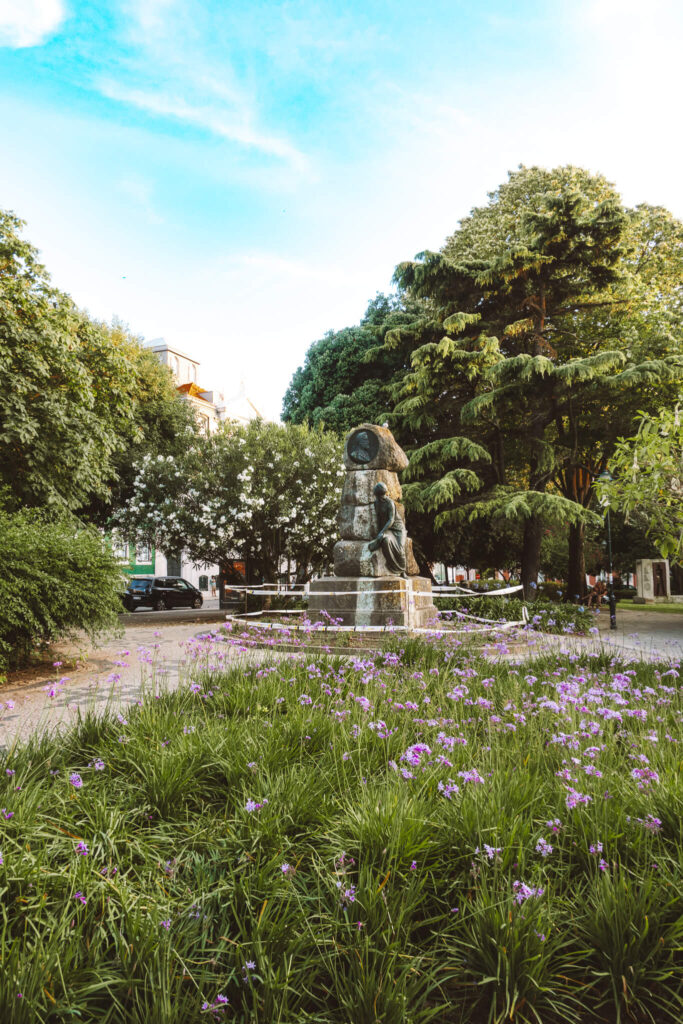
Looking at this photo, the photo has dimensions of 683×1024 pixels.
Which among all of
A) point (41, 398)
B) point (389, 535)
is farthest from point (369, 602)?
point (41, 398)

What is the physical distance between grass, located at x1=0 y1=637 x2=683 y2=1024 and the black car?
24331 mm

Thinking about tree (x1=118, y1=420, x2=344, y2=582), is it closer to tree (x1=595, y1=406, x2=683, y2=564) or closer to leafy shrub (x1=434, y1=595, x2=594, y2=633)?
leafy shrub (x1=434, y1=595, x2=594, y2=633)

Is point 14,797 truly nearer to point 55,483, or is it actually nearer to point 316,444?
point 55,483

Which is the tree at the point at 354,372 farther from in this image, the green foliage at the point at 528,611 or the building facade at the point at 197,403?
the building facade at the point at 197,403

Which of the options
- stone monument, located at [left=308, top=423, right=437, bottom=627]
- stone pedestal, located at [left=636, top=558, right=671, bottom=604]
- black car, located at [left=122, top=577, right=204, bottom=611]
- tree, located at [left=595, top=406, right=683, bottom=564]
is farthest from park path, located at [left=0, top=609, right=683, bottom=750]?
stone pedestal, located at [left=636, top=558, right=671, bottom=604]

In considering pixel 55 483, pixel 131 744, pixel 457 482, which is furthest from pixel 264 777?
pixel 457 482

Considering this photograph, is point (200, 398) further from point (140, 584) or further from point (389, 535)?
point (389, 535)

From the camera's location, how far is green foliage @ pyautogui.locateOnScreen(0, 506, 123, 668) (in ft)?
21.6

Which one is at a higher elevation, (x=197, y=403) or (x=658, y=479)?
(x=197, y=403)

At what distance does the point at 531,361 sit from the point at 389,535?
8.74 metres

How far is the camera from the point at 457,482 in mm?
17422

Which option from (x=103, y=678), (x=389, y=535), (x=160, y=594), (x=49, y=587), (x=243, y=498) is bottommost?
(x=160, y=594)

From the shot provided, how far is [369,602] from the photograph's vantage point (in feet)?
33.3

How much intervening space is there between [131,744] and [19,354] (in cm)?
1167
